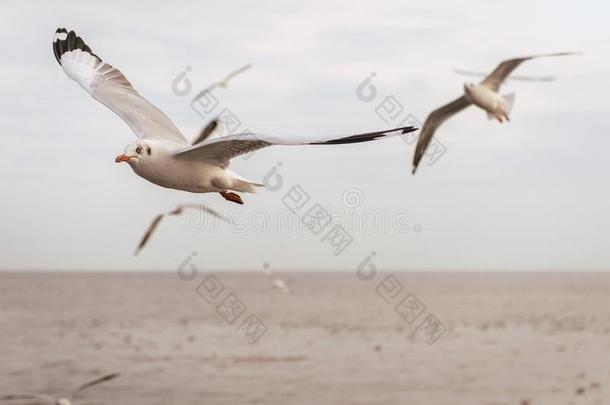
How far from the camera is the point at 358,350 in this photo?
265 ft

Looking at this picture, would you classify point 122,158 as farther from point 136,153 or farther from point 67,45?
point 67,45

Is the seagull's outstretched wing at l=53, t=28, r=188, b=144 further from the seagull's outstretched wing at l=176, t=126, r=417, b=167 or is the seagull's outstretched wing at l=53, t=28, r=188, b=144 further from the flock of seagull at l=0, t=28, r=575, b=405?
the seagull's outstretched wing at l=176, t=126, r=417, b=167

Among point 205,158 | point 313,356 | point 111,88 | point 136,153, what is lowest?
point 313,356

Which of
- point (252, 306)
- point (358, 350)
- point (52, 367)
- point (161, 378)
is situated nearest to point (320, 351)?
point (358, 350)

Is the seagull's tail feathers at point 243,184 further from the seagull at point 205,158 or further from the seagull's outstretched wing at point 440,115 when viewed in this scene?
the seagull's outstretched wing at point 440,115

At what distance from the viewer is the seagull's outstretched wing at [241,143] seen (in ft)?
16.6

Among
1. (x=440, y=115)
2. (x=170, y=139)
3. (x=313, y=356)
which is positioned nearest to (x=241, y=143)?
(x=170, y=139)

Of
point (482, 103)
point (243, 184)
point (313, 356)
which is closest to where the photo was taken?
point (243, 184)

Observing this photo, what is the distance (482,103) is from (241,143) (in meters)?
9.99

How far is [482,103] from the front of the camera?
48.9 feet

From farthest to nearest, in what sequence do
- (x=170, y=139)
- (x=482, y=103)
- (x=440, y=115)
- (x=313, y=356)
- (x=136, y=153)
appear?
(x=313, y=356)
(x=440, y=115)
(x=482, y=103)
(x=170, y=139)
(x=136, y=153)

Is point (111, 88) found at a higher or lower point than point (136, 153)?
higher

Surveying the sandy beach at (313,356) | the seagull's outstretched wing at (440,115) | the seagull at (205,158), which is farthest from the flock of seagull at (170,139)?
the sandy beach at (313,356)

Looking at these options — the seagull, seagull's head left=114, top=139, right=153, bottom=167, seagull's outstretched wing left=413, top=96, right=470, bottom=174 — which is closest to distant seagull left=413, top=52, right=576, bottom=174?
seagull's outstretched wing left=413, top=96, right=470, bottom=174
